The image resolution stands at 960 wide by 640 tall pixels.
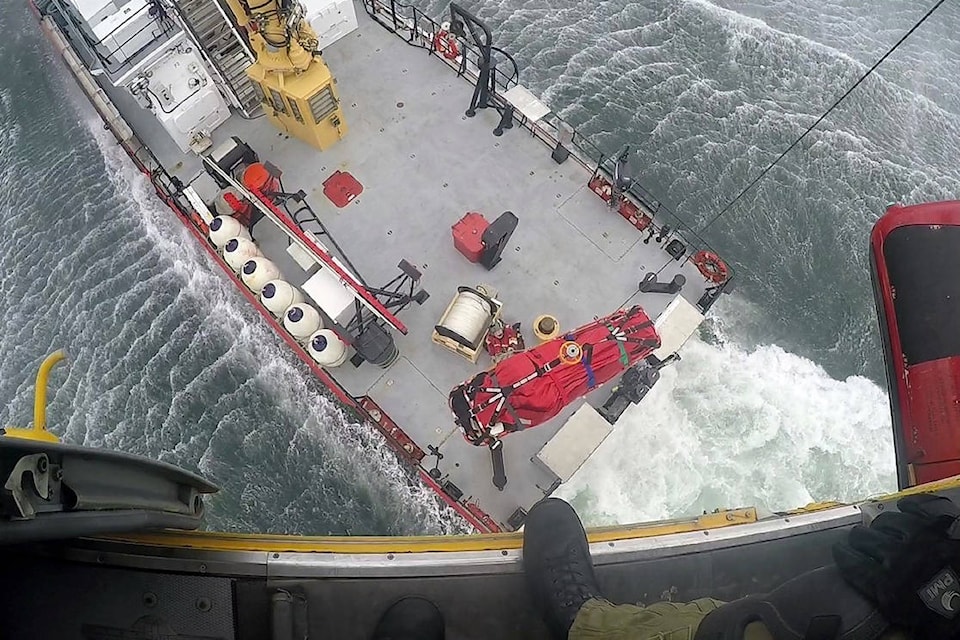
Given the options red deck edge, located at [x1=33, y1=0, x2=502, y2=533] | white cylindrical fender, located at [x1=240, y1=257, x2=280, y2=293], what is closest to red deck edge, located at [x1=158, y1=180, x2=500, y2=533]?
red deck edge, located at [x1=33, y1=0, x2=502, y2=533]

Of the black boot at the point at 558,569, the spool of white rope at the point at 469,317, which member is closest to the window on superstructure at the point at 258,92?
the spool of white rope at the point at 469,317

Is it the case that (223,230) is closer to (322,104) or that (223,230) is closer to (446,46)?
(322,104)

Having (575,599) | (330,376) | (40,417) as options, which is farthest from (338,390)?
(40,417)

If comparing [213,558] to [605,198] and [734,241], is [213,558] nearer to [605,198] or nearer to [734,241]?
[605,198]

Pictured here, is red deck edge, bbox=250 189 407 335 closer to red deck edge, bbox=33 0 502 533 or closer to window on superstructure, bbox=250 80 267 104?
red deck edge, bbox=33 0 502 533

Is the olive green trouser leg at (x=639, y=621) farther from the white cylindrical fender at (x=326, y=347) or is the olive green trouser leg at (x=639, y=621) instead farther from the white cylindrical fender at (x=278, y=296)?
the white cylindrical fender at (x=278, y=296)

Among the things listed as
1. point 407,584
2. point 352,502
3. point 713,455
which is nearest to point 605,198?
point 713,455
